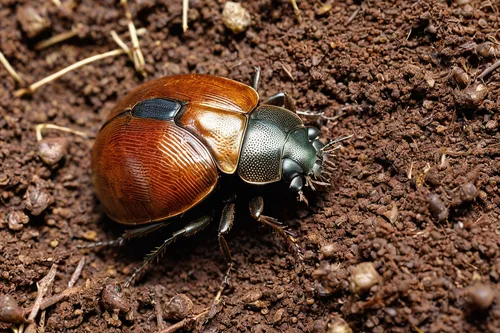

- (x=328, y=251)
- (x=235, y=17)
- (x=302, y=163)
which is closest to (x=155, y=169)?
(x=302, y=163)

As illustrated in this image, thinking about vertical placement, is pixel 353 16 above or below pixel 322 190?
above

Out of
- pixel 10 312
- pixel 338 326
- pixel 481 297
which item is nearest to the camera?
pixel 481 297

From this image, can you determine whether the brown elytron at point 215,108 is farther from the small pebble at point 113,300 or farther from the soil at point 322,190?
the small pebble at point 113,300

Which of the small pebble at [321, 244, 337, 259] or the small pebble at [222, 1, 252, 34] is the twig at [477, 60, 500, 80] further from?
the small pebble at [222, 1, 252, 34]

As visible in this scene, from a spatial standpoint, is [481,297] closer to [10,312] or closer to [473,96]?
[473,96]

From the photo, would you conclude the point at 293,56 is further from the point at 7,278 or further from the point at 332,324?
the point at 7,278

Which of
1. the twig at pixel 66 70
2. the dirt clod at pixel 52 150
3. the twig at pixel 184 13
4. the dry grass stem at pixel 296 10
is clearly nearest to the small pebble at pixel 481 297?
the dry grass stem at pixel 296 10
